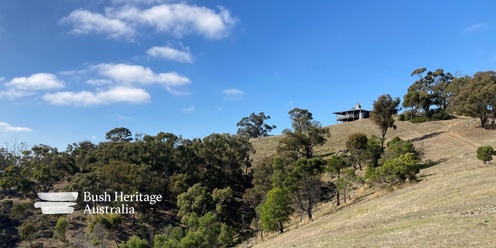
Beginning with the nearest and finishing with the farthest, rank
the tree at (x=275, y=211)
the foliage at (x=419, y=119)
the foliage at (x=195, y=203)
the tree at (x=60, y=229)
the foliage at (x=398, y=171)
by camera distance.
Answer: the foliage at (x=398, y=171) < the tree at (x=275, y=211) < the tree at (x=60, y=229) < the foliage at (x=195, y=203) < the foliage at (x=419, y=119)

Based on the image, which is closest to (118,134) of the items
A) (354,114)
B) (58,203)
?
(58,203)

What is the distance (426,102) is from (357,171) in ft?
158

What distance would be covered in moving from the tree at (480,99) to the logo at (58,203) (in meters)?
72.2

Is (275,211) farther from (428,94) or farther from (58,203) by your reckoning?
(428,94)

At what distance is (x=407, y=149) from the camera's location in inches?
1977

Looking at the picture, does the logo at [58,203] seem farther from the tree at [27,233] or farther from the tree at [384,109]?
the tree at [384,109]

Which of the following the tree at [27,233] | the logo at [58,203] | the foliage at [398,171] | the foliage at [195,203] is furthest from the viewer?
the logo at [58,203]

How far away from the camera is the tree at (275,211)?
41.8m

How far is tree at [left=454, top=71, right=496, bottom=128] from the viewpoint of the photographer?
6173 centimetres

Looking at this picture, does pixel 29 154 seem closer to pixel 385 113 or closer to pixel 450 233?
pixel 385 113

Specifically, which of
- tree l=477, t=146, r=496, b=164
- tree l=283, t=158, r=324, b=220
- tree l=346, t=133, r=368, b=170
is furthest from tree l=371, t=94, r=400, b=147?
tree l=477, t=146, r=496, b=164

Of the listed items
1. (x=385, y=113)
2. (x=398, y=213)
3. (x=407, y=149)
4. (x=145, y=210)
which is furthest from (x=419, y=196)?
(x=145, y=210)

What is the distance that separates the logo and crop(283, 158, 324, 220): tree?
124 feet

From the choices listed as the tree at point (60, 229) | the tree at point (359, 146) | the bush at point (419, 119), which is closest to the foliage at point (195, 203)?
the tree at point (60, 229)
